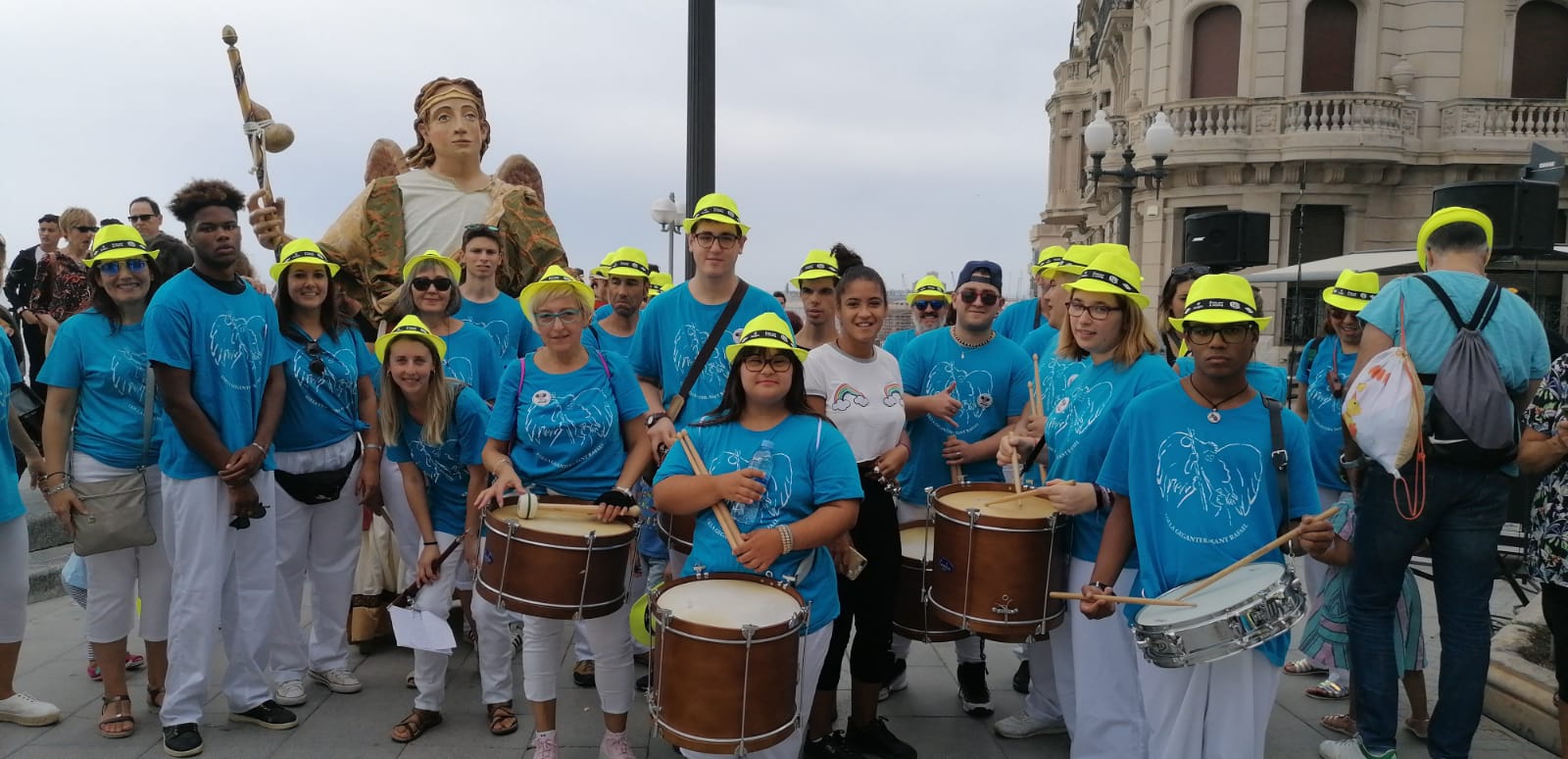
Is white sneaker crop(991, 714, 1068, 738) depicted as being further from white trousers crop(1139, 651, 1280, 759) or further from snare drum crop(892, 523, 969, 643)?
white trousers crop(1139, 651, 1280, 759)

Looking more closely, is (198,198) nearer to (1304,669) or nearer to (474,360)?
(474,360)

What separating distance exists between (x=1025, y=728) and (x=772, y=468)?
199 centimetres

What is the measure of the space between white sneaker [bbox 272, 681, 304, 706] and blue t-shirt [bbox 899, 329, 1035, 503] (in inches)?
118

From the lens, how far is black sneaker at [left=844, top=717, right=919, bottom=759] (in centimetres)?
438

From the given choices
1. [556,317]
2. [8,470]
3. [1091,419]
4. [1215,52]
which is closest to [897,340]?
[1091,419]

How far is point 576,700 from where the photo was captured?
511cm

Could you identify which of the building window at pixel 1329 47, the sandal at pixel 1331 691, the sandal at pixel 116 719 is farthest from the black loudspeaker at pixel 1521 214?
the building window at pixel 1329 47

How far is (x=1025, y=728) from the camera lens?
470cm

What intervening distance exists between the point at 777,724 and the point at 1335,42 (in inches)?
919

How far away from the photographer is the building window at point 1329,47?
21.8 metres

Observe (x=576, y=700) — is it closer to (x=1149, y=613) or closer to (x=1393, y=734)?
(x=1149, y=613)

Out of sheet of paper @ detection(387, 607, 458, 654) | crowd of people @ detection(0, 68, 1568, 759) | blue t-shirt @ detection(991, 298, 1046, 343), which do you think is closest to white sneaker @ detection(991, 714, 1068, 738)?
crowd of people @ detection(0, 68, 1568, 759)

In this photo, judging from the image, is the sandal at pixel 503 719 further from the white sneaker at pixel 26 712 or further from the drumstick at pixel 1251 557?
the drumstick at pixel 1251 557

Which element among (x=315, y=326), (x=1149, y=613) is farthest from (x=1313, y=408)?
(x=315, y=326)
